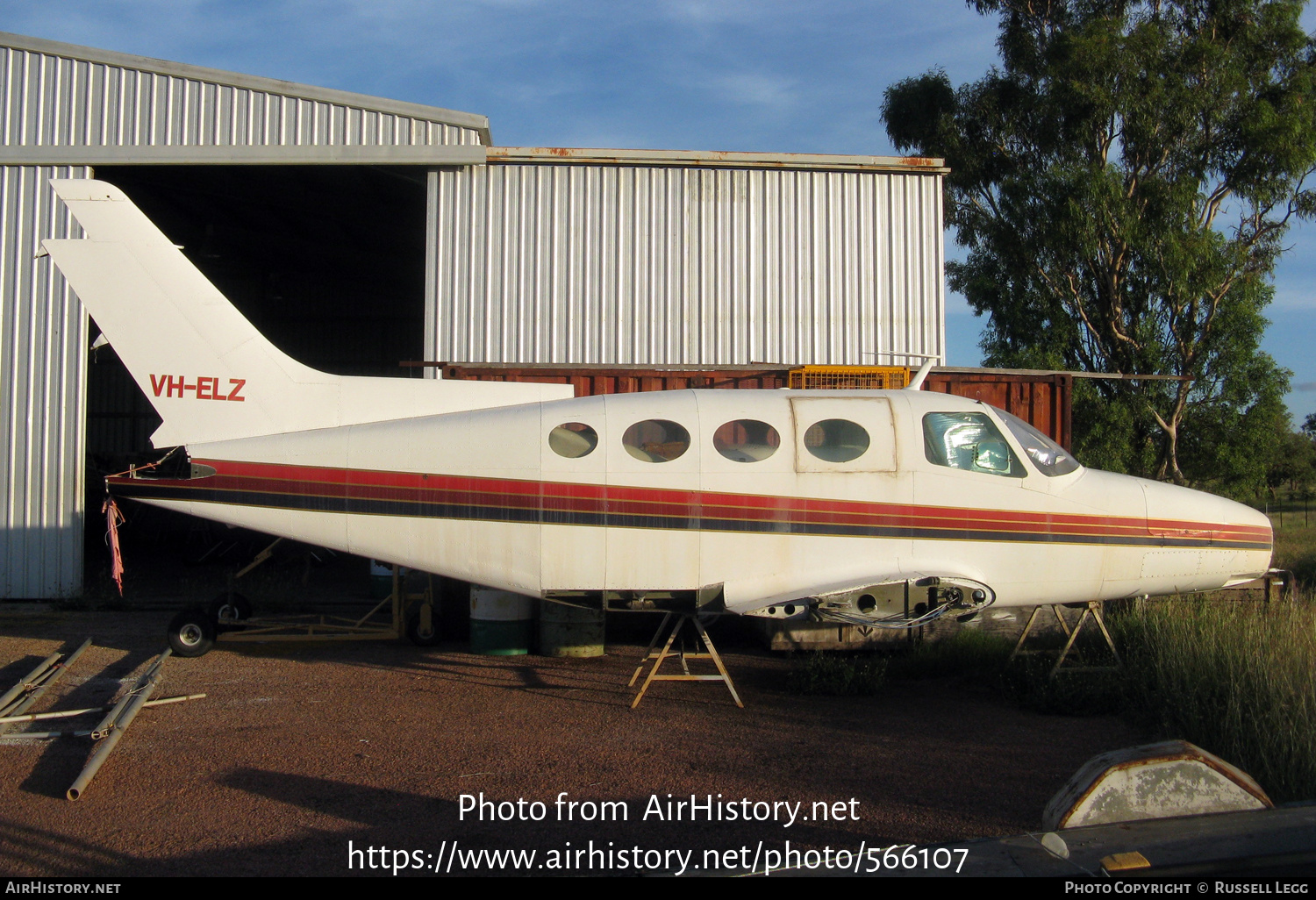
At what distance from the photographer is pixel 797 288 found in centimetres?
1397

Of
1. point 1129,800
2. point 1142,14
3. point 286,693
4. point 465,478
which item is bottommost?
point 286,693

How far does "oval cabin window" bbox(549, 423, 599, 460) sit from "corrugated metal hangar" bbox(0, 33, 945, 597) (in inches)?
226

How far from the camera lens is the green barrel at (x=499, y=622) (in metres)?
10.2

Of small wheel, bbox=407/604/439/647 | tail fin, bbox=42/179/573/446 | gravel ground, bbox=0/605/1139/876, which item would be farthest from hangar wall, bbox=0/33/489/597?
small wheel, bbox=407/604/439/647

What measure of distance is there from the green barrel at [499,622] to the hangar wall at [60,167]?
7.67 m

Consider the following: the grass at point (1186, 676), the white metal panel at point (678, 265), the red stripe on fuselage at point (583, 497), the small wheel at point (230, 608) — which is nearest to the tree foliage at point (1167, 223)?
the white metal panel at point (678, 265)

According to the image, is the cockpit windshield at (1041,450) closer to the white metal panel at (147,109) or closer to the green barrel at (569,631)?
the green barrel at (569,631)

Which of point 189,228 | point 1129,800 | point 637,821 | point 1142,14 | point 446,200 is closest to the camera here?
point 1129,800

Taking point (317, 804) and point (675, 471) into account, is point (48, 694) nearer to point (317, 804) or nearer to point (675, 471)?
point (317, 804)

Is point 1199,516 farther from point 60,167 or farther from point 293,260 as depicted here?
point 293,260

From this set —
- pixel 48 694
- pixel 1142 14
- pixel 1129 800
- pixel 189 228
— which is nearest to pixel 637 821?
pixel 1129 800

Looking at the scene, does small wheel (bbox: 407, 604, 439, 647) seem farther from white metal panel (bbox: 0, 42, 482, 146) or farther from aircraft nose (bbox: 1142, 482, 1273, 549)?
aircraft nose (bbox: 1142, 482, 1273, 549)

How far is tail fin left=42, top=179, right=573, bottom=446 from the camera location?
800cm

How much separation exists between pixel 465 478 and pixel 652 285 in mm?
7129
